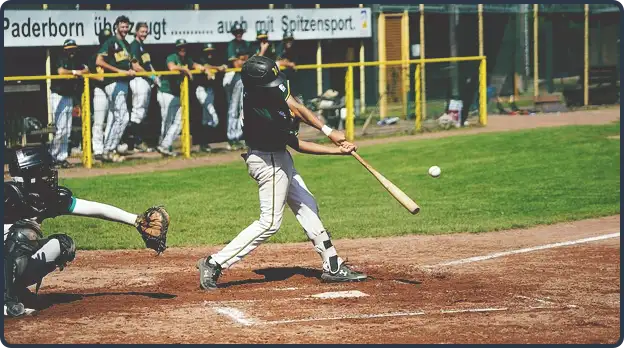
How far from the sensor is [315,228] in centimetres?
892

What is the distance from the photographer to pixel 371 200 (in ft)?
46.8

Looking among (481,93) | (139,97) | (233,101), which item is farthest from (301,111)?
(481,93)

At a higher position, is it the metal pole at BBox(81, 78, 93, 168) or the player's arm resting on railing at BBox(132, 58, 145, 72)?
the player's arm resting on railing at BBox(132, 58, 145, 72)

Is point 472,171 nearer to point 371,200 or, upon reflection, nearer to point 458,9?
point 371,200

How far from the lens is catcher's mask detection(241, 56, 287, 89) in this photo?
27.7ft

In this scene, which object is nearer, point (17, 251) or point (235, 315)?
point (17, 251)

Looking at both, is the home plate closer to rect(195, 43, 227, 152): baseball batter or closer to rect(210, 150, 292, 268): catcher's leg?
rect(210, 150, 292, 268): catcher's leg

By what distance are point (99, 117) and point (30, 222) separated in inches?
376

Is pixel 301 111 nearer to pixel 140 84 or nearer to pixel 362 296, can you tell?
pixel 362 296

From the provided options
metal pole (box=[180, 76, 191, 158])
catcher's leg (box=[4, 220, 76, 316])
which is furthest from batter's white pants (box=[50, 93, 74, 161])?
catcher's leg (box=[4, 220, 76, 316])

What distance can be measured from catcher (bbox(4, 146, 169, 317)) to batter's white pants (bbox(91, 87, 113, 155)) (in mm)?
9331

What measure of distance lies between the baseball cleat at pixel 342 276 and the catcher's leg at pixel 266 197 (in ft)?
2.20

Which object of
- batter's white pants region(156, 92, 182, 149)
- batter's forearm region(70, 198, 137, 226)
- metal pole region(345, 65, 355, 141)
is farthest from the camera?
metal pole region(345, 65, 355, 141)

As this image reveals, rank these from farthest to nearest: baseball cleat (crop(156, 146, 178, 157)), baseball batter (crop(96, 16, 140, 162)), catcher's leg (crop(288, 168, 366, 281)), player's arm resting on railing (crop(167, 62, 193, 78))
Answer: baseball cleat (crop(156, 146, 178, 157))
player's arm resting on railing (crop(167, 62, 193, 78))
baseball batter (crop(96, 16, 140, 162))
catcher's leg (crop(288, 168, 366, 281))
